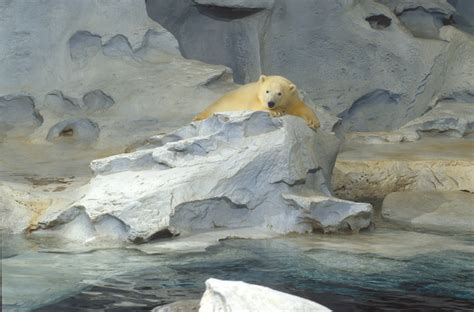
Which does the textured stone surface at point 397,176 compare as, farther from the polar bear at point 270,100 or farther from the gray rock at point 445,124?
the gray rock at point 445,124

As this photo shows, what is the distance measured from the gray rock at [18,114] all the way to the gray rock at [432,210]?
455 centimetres

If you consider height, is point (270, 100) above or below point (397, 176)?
above

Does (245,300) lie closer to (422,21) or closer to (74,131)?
(74,131)

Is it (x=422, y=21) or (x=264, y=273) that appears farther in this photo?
(x=422, y=21)

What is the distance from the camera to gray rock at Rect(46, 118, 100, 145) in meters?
9.98

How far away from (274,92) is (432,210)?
1.71 m

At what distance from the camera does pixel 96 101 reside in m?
10.4

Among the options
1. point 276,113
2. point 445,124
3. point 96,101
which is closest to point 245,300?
point 276,113

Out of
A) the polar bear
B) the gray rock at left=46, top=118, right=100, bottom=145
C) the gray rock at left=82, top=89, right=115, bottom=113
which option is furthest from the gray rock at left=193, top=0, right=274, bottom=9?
the polar bear

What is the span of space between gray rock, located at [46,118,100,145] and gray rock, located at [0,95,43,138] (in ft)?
1.65

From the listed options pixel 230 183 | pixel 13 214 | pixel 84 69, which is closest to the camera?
pixel 13 214

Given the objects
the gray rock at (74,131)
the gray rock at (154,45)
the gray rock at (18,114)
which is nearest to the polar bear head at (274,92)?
the gray rock at (74,131)

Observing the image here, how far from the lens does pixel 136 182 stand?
6.62 meters

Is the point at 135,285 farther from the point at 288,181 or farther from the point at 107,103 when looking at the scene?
the point at 107,103
